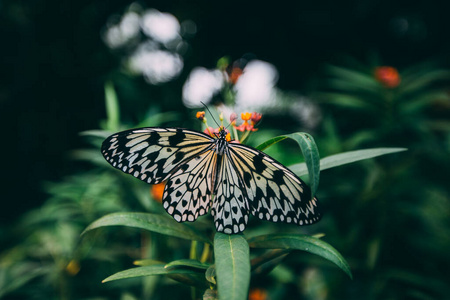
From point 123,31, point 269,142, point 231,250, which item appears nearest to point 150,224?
point 231,250

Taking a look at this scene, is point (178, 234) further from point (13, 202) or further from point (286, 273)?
point (13, 202)

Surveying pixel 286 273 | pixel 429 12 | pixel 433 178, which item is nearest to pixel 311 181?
pixel 286 273

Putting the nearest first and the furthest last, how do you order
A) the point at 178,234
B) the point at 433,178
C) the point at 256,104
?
the point at 178,234 < the point at 433,178 < the point at 256,104

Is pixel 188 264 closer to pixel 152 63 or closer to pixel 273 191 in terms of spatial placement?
pixel 273 191

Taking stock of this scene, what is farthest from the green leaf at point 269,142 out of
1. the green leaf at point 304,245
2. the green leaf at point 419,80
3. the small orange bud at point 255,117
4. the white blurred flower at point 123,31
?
the white blurred flower at point 123,31

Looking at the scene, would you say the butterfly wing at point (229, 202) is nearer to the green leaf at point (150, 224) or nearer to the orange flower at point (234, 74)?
the green leaf at point (150, 224)
